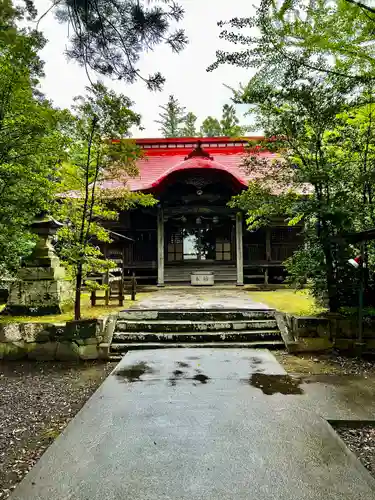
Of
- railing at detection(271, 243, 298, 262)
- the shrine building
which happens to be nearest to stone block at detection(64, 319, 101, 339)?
the shrine building

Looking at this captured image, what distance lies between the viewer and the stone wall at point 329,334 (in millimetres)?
5406

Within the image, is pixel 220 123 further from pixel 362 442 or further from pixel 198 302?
pixel 362 442

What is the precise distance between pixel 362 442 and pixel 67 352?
431 centimetres

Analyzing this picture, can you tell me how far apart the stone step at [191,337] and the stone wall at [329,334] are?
16.8 inches

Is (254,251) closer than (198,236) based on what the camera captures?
No

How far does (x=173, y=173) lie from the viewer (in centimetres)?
1182

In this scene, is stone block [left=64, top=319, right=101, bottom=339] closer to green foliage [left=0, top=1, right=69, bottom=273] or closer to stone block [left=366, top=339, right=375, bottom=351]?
green foliage [left=0, top=1, right=69, bottom=273]

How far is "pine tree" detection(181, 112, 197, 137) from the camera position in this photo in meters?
28.9

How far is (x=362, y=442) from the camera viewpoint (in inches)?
111

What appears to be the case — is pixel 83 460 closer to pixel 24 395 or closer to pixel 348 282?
pixel 24 395

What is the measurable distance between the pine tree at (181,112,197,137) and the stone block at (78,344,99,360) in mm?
26344

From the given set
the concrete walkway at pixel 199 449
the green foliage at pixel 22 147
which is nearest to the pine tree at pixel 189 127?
the green foliage at pixel 22 147

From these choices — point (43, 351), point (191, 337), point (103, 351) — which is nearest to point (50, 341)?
point (43, 351)

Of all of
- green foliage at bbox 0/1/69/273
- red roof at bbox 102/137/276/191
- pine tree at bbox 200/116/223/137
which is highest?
pine tree at bbox 200/116/223/137
